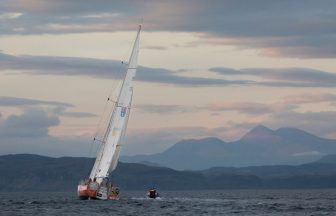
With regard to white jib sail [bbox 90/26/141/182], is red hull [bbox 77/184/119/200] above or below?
below

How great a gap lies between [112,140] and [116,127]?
2287 mm

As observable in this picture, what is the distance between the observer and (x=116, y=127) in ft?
484

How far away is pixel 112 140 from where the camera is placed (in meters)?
148

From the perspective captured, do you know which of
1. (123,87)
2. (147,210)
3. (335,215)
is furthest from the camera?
(123,87)

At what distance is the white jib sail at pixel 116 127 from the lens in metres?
146

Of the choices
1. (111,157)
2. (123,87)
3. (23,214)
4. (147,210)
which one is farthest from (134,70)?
(23,214)

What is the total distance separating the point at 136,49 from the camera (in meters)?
147

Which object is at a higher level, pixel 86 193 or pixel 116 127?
pixel 116 127

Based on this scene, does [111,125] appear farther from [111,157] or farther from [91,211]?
[91,211]

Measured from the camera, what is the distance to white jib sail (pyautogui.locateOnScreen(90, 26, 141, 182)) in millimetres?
146125

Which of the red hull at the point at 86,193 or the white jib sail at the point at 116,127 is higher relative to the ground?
the white jib sail at the point at 116,127

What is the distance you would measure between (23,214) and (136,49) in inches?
1515

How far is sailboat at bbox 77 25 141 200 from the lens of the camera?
5753 inches

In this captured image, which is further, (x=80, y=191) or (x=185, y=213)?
(x=80, y=191)
